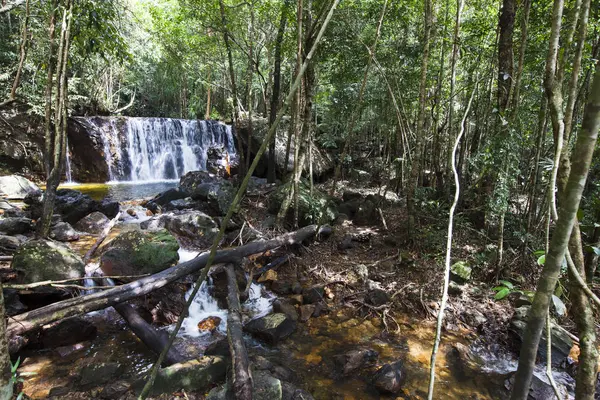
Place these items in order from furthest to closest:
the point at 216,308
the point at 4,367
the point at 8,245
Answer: the point at 8,245 < the point at 216,308 < the point at 4,367

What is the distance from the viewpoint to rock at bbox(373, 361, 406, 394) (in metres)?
3.44

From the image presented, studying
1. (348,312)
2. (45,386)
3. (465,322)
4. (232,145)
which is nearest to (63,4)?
(45,386)

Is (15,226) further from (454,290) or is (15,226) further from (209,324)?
(454,290)

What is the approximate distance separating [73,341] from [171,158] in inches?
579

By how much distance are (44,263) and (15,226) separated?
3.57m

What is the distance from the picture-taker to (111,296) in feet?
11.8

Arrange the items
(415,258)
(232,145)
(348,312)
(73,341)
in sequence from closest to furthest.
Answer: (73,341) < (348,312) < (415,258) < (232,145)

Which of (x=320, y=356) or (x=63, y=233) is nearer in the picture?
(x=320, y=356)

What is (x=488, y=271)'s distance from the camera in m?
5.18

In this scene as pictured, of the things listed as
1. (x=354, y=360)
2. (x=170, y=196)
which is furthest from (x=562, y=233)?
(x=170, y=196)

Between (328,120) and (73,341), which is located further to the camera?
(328,120)

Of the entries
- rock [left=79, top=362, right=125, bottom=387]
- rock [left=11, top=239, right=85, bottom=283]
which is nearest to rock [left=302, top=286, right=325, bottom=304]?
rock [left=79, top=362, right=125, bottom=387]

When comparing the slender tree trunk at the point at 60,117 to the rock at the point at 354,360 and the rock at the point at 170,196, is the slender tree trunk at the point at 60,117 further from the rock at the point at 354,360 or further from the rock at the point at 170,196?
the rock at the point at 354,360

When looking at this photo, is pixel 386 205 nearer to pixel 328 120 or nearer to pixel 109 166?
pixel 328 120
